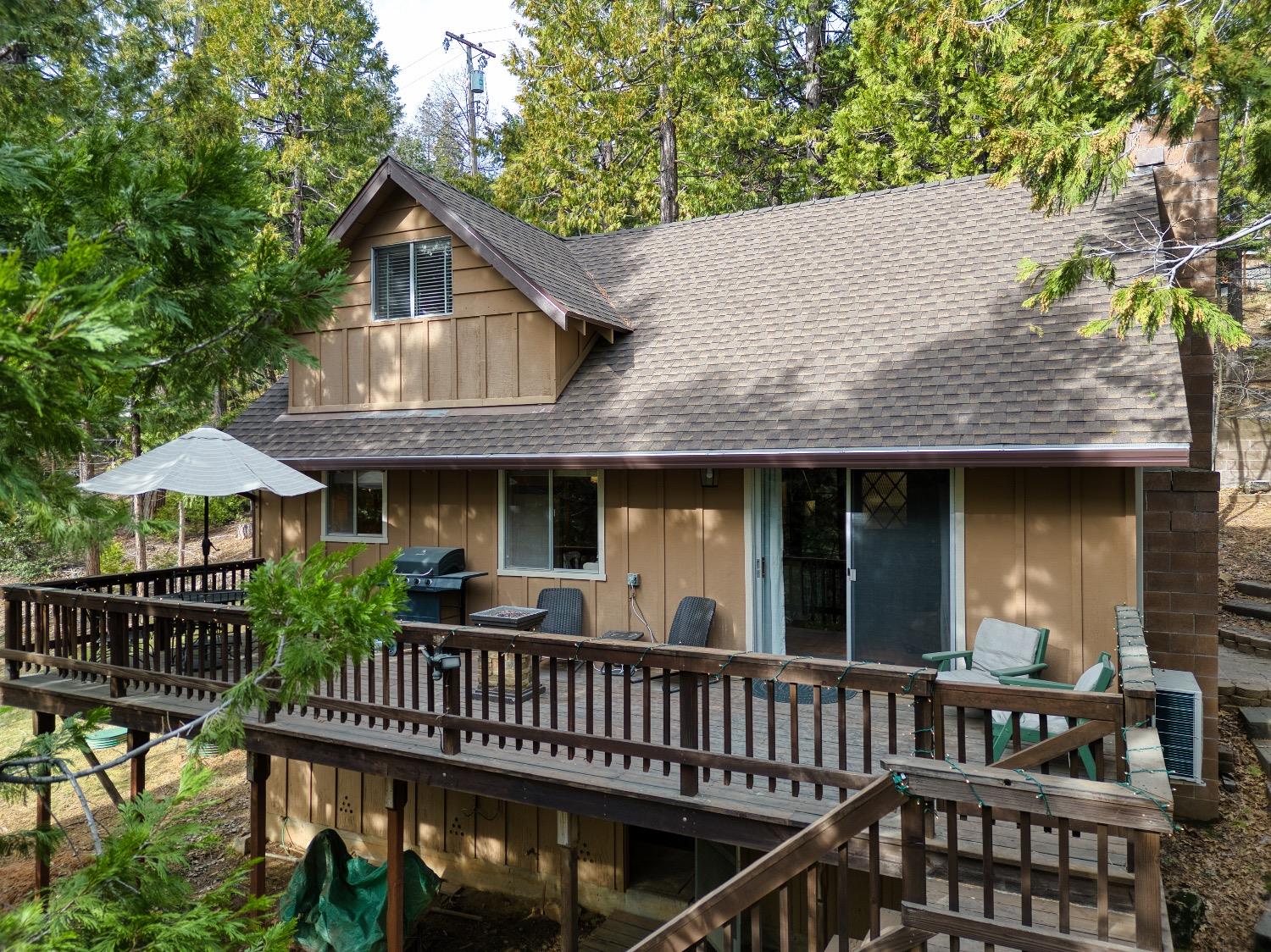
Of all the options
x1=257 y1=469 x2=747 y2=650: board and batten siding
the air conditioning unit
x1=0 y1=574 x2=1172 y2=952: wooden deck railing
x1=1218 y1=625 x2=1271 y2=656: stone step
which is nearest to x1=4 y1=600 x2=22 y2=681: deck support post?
x1=0 y1=574 x2=1172 y2=952: wooden deck railing

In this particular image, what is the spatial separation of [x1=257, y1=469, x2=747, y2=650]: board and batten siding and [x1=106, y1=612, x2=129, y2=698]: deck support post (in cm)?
152

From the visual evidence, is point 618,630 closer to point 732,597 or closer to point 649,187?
point 732,597

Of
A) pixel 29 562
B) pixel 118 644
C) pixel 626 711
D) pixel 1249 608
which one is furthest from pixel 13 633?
pixel 1249 608

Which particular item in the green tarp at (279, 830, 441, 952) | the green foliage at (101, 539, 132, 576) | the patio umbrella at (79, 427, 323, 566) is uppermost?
the patio umbrella at (79, 427, 323, 566)

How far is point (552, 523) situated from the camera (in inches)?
338

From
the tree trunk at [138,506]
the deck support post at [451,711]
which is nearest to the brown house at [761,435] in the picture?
the deck support post at [451,711]

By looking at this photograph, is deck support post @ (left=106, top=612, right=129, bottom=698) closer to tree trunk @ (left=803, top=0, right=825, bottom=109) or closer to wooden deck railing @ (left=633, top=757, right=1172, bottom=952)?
wooden deck railing @ (left=633, top=757, right=1172, bottom=952)

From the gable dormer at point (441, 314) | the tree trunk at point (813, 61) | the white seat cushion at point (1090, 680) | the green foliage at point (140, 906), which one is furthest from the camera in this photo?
the tree trunk at point (813, 61)

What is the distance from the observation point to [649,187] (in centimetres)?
1814

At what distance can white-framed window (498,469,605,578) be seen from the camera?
838cm

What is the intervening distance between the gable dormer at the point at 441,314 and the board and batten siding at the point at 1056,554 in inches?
178

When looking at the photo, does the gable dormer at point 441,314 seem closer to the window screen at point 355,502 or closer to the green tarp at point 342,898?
the window screen at point 355,502

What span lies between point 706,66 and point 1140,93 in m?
13.7

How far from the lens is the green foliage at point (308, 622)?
9.05 ft
